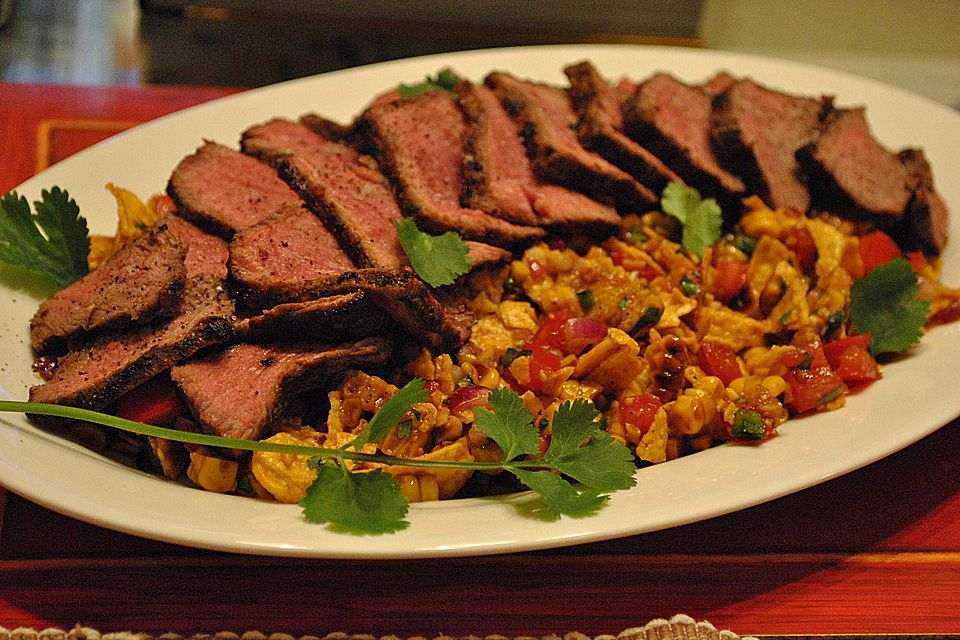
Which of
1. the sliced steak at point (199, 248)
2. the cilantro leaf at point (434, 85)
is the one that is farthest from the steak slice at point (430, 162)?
the sliced steak at point (199, 248)

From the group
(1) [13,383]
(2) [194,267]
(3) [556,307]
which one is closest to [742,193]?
(3) [556,307]

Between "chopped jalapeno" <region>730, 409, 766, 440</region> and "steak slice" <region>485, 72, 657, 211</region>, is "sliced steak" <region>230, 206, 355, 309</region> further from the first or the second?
"chopped jalapeno" <region>730, 409, 766, 440</region>

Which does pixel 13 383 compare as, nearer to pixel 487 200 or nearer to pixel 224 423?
pixel 224 423

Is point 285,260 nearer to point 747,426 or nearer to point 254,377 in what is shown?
point 254,377

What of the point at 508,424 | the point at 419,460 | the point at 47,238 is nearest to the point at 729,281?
the point at 508,424

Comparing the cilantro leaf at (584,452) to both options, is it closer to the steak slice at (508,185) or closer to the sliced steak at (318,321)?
the sliced steak at (318,321)

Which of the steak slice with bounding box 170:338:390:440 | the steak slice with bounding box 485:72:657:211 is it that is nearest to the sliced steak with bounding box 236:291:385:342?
the steak slice with bounding box 170:338:390:440
